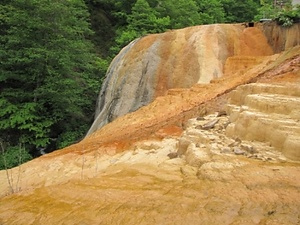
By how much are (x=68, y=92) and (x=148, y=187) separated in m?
10.3

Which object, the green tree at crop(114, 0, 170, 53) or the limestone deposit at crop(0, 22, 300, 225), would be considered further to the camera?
the green tree at crop(114, 0, 170, 53)

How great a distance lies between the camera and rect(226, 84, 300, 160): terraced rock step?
378cm

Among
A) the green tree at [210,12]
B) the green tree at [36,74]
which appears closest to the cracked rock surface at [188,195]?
the green tree at [36,74]

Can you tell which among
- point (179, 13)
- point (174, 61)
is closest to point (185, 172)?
point (174, 61)

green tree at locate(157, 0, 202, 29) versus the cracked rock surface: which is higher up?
green tree at locate(157, 0, 202, 29)

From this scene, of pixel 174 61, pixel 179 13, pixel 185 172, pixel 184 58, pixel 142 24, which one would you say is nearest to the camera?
pixel 185 172

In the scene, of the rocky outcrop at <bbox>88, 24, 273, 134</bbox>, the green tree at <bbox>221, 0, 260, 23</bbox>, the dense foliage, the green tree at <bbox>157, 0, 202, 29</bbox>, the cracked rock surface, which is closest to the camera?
the cracked rock surface

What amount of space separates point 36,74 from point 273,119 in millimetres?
11045

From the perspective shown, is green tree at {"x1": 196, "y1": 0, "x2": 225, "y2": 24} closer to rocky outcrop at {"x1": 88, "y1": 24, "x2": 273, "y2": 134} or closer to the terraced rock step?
rocky outcrop at {"x1": 88, "y1": 24, "x2": 273, "y2": 134}

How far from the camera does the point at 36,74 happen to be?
13.0 metres

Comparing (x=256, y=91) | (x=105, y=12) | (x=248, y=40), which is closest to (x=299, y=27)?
(x=248, y=40)

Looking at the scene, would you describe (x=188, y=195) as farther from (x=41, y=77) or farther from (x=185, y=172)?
(x=41, y=77)

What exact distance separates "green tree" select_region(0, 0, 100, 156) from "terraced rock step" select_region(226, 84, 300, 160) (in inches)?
369

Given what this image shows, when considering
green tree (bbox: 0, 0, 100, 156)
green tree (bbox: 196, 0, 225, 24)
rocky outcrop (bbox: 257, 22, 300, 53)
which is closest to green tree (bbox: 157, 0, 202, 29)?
green tree (bbox: 196, 0, 225, 24)
